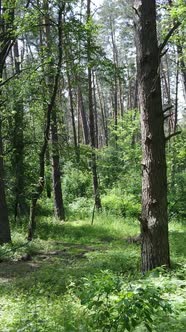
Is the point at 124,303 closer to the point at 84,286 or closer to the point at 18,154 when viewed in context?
the point at 84,286

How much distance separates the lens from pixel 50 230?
41.2 feet

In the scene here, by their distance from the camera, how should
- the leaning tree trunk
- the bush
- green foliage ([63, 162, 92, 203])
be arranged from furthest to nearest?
green foliage ([63, 162, 92, 203]), the bush, the leaning tree trunk

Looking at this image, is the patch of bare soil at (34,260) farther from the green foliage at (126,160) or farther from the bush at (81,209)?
the green foliage at (126,160)

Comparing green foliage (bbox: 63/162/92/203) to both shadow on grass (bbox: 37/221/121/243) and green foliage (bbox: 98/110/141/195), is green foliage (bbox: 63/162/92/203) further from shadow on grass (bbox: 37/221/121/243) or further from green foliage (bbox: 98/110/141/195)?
shadow on grass (bbox: 37/221/121/243)

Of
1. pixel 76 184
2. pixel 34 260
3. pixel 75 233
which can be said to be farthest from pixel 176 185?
pixel 34 260

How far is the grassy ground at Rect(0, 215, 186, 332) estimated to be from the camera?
11.6 ft

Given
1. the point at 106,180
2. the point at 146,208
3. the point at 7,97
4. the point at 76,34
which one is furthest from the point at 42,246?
the point at 106,180

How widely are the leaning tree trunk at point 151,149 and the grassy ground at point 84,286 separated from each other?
18.1 inches

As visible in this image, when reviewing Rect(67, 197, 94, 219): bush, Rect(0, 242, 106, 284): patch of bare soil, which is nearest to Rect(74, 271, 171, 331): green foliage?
Rect(0, 242, 106, 284): patch of bare soil

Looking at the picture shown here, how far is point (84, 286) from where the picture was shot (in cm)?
541

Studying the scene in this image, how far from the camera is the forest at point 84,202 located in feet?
13.6

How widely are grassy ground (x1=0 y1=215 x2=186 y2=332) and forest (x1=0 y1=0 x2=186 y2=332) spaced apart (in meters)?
0.02

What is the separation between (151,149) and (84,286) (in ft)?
7.51

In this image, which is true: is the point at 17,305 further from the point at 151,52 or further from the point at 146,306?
the point at 151,52
